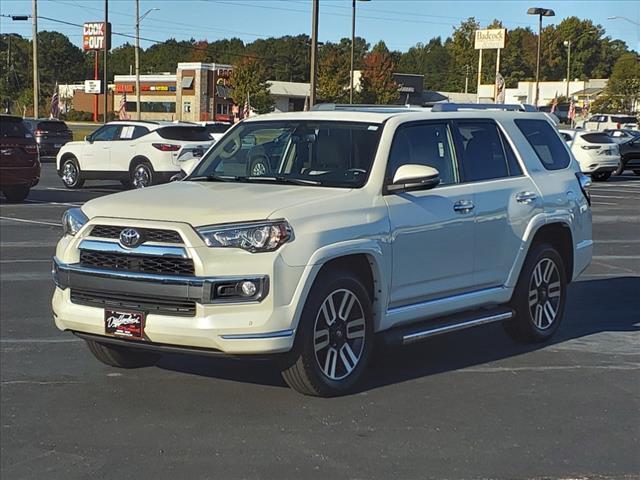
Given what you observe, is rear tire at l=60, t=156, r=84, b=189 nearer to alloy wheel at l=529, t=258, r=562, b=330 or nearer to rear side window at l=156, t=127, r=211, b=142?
rear side window at l=156, t=127, r=211, b=142

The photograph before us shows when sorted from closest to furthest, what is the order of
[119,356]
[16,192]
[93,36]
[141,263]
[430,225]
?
[141,263] < [430,225] < [119,356] < [16,192] < [93,36]

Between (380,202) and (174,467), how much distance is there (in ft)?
7.45

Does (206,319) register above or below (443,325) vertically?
above

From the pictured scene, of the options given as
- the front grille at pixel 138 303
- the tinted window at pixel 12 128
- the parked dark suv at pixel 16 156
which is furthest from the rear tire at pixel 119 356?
the tinted window at pixel 12 128

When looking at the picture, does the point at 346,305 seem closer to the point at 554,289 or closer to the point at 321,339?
the point at 321,339

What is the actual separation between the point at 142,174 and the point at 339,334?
1768cm

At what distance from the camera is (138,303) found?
558cm

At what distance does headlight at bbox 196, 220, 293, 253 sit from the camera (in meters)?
5.47

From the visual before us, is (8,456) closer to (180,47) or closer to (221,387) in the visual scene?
(221,387)

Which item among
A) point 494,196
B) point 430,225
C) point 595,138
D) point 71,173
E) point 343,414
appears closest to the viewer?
point 343,414

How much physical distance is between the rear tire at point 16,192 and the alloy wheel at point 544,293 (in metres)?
14.4

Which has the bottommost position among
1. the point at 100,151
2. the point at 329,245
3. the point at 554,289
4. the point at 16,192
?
the point at 16,192

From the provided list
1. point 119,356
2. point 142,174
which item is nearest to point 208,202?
point 119,356

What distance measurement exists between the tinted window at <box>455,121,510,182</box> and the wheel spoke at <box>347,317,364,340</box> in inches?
62.9
